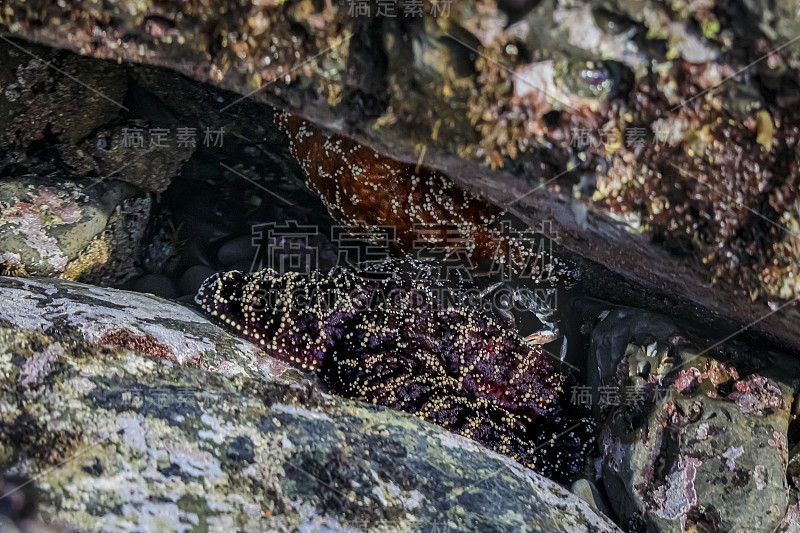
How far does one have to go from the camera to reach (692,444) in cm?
→ 328

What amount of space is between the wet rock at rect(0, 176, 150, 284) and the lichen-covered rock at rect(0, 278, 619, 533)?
2.87ft

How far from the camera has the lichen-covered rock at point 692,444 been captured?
3.18m

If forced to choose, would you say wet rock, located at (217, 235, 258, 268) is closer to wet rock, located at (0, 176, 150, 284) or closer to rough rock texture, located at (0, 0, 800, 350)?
wet rock, located at (0, 176, 150, 284)

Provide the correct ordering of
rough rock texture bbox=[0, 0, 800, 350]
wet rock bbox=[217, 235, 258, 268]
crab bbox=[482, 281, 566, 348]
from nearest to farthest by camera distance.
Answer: rough rock texture bbox=[0, 0, 800, 350], crab bbox=[482, 281, 566, 348], wet rock bbox=[217, 235, 258, 268]

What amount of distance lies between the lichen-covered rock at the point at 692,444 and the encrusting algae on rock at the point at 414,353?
1.13ft

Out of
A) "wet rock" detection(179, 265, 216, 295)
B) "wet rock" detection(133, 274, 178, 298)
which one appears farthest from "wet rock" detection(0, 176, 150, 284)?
"wet rock" detection(179, 265, 216, 295)

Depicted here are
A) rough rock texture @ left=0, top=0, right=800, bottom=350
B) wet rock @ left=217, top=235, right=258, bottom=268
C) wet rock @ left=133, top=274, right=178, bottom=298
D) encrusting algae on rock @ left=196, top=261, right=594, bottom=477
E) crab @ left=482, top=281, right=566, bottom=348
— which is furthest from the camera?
wet rock @ left=217, top=235, right=258, bottom=268

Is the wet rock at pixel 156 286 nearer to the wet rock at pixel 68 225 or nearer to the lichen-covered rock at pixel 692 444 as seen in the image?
the wet rock at pixel 68 225

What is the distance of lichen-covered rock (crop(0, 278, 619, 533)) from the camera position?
201cm

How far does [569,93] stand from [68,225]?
10.9 feet

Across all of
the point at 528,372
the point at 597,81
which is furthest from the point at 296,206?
the point at 597,81

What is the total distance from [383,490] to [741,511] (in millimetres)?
2098

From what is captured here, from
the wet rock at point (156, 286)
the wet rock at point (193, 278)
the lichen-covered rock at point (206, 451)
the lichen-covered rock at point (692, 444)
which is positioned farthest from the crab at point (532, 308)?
the wet rock at point (156, 286)

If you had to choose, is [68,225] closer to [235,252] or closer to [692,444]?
[235,252]
